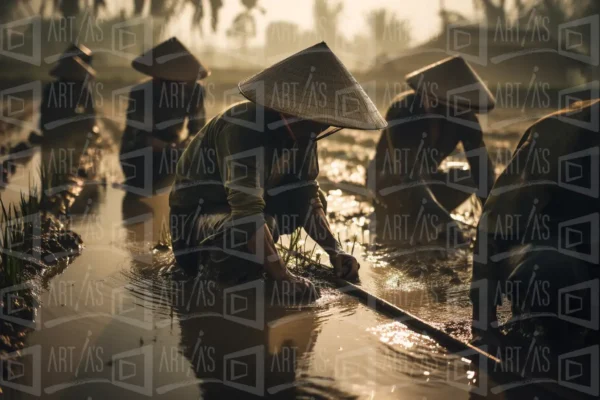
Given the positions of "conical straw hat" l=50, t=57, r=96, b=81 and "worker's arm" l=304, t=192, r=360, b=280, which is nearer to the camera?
"worker's arm" l=304, t=192, r=360, b=280

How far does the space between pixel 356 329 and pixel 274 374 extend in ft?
2.18

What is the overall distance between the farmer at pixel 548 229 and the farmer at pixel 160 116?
15.3 ft

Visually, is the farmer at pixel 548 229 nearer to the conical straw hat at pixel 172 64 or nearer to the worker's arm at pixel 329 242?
the worker's arm at pixel 329 242

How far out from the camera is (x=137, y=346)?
10.9 ft

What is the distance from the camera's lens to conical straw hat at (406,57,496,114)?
5645mm

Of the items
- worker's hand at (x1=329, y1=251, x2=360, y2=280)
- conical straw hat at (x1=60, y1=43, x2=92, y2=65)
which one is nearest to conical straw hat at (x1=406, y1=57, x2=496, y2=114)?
worker's hand at (x1=329, y1=251, x2=360, y2=280)

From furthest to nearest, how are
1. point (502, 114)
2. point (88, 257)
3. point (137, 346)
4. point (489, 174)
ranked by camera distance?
point (502, 114) → point (489, 174) → point (88, 257) → point (137, 346)

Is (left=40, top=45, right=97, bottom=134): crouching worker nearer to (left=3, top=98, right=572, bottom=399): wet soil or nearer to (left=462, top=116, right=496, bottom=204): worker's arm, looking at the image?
(left=3, top=98, right=572, bottom=399): wet soil

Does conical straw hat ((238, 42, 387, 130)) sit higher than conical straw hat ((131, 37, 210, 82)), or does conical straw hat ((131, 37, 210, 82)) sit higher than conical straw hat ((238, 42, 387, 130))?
conical straw hat ((131, 37, 210, 82))

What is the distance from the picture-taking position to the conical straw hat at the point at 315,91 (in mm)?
3488

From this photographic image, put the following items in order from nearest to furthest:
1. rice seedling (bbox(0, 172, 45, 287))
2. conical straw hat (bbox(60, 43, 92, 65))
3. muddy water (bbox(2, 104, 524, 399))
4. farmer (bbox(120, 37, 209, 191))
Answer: muddy water (bbox(2, 104, 524, 399))
rice seedling (bbox(0, 172, 45, 287))
farmer (bbox(120, 37, 209, 191))
conical straw hat (bbox(60, 43, 92, 65))

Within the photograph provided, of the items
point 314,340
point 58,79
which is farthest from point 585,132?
point 58,79

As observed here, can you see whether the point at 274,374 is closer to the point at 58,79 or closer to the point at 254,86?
the point at 254,86

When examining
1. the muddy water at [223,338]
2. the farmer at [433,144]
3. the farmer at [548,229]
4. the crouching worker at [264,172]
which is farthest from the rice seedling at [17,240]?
the farmer at [433,144]
